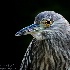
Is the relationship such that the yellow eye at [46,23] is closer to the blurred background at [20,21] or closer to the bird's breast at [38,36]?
the bird's breast at [38,36]

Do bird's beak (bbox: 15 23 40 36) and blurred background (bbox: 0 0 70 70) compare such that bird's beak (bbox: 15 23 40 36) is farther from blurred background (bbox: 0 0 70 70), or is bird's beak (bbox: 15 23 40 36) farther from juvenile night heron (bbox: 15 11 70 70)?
blurred background (bbox: 0 0 70 70)

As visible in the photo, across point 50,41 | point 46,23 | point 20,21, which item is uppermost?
point 20,21

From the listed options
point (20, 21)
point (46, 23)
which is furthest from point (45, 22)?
point (20, 21)

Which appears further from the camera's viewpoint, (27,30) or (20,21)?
(20,21)

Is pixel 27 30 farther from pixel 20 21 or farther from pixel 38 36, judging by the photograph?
pixel 20 21

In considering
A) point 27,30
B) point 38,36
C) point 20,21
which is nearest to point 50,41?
point 38,36

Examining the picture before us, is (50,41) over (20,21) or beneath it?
beneath
